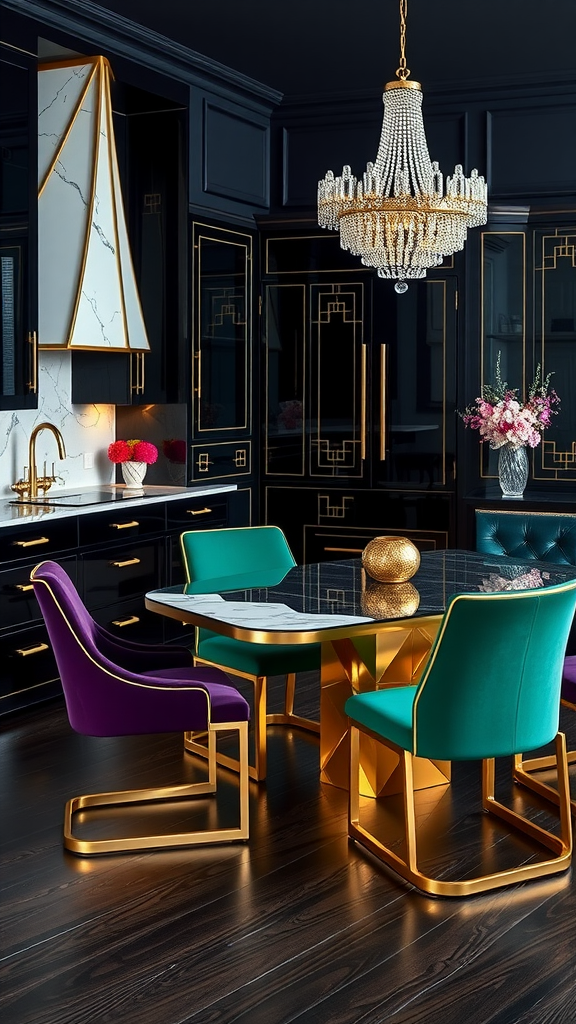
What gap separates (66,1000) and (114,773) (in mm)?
1453

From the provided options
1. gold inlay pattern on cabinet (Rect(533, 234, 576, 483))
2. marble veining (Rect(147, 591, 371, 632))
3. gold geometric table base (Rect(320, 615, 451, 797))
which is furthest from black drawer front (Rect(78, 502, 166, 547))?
gold inlay pattern on cabinet (Rect(533, 234, 576, 483))

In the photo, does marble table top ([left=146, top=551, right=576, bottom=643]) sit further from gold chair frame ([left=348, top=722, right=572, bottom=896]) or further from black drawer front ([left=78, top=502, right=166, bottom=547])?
black drawer front ([left=78, top=502, right=166, bottom=547])

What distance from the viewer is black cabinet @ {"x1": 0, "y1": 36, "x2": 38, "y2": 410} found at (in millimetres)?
4562

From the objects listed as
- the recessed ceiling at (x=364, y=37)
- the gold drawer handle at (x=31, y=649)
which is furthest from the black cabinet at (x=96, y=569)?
the recessed ceiling at (x=364, y=37)

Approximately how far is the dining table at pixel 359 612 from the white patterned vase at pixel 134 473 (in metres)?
1.81

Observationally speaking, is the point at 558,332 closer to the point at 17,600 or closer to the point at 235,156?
the point at 235,156

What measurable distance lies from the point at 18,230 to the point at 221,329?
5.31 feet

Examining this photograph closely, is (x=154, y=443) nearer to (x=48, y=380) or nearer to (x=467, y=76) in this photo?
(x=48, y=380)

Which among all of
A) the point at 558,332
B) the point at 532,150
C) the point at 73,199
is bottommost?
the point at 558,332

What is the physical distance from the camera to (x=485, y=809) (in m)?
3.65

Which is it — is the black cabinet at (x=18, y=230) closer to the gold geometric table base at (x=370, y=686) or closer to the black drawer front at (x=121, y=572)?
the black drawer front at (x=121, y=572)

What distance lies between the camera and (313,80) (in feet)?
20.0

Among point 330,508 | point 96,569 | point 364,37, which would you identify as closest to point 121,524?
point 96,569

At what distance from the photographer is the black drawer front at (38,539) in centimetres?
446
